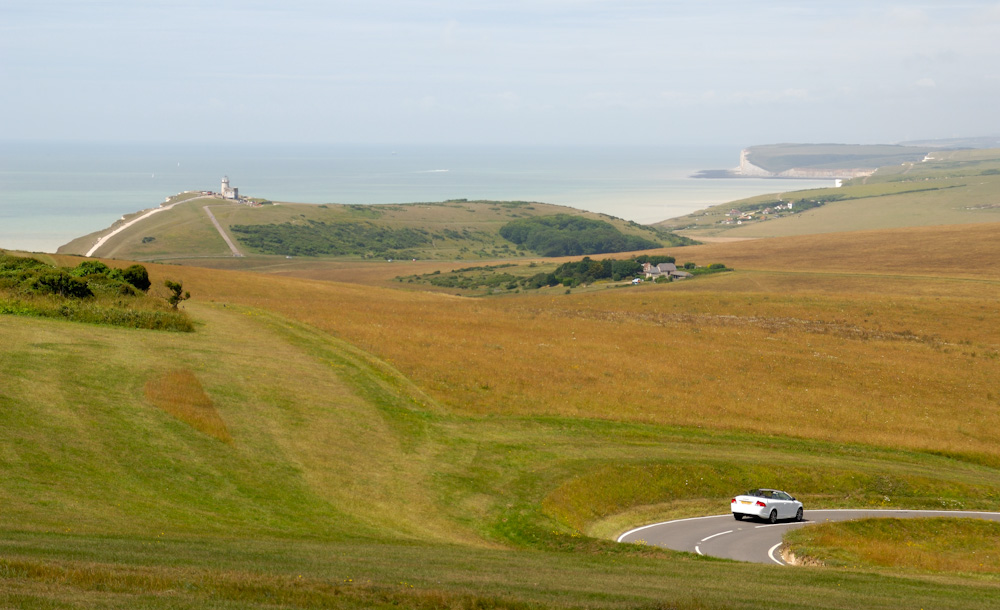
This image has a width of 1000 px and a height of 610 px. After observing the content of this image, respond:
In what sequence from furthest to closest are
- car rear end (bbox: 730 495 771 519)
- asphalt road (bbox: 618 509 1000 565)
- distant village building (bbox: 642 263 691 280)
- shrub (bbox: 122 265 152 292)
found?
1. distant village building (bbox: 642 263 691 280)
2. shrub (bbox: 122 265 152 292)
3. car rear end (bbox: 730 495 771 519)
4. asphalt road (bbox: 618 509 1000 565)

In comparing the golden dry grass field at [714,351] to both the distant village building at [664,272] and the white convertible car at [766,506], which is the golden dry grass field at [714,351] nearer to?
the white convertible car at [766,506]

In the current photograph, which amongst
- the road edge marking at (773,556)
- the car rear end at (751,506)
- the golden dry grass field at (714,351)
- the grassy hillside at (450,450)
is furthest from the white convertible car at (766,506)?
the golden dry grass field at (714,351)

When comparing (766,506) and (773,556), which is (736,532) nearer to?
(766,506)

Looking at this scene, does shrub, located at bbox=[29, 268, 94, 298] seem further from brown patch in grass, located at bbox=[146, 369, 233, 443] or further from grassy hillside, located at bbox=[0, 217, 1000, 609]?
brown patch in grass, located at bbox=[146, 369, 233, 443]

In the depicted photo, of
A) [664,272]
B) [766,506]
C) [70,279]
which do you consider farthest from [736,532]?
[664,272]

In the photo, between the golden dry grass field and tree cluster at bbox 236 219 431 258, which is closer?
the golden dry grass field

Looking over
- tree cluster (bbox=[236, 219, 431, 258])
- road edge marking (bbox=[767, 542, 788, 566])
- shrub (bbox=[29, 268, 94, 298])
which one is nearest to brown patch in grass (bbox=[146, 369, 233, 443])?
shrub (bbox=[29, 268, 94, 298])
